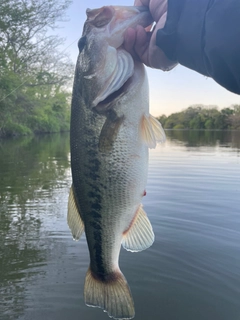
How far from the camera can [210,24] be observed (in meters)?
1.60

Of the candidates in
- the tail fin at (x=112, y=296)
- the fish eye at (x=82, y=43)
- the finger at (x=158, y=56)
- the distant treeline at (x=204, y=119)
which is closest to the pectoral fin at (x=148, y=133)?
the finger at (x=158, y=56)

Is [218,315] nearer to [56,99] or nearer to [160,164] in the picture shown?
[160,164]

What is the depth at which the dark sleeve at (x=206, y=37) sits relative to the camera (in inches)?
60.7

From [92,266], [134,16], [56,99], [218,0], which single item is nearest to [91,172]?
[92,266]

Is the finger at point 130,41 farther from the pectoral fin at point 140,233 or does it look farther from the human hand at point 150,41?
the pectoral fin at point 140,233

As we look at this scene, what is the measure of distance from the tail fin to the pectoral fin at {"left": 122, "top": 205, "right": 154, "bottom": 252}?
24cm

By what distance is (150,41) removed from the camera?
1959 millimetres

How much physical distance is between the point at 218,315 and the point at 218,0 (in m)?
3.06

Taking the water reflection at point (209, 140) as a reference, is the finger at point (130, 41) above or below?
above

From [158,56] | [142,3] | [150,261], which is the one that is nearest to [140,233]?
[158,56]

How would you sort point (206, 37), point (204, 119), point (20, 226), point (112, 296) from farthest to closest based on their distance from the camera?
point (204, 119) < point (20, 226) < point (112, 296) < point (206, 37)

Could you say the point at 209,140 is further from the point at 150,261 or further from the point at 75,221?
the point at 75,221

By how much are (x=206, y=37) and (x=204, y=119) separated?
87.9m

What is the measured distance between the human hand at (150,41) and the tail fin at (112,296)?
4.52 ft
